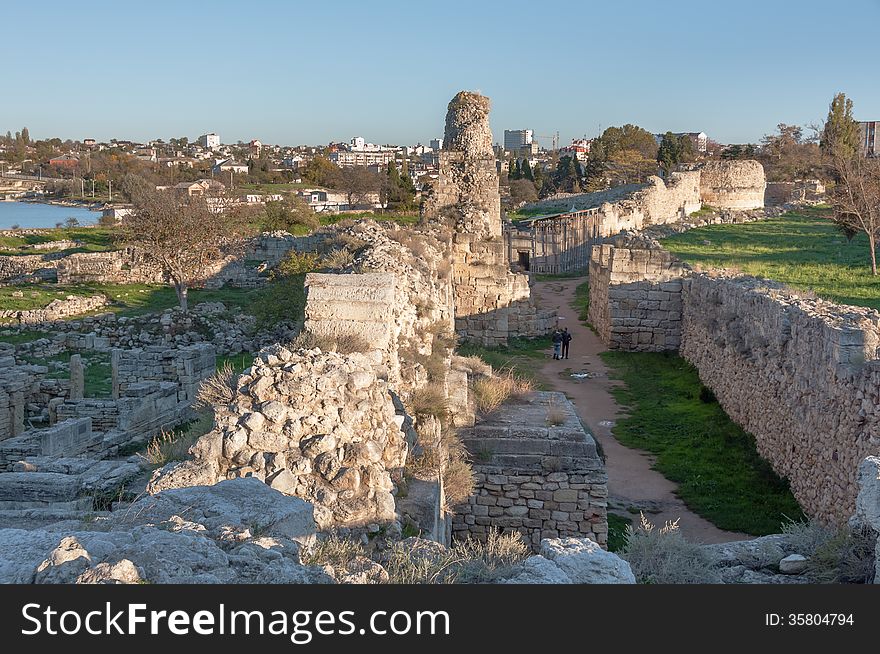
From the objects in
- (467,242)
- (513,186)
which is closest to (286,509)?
(467,242)

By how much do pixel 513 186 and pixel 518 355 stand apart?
40.5 m

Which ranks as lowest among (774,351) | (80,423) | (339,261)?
(80,423)

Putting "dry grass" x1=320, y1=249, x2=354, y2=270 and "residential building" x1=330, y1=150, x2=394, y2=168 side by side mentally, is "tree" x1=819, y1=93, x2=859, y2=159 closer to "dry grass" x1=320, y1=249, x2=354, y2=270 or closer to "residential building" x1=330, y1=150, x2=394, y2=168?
"dry grass" x1=320, y1=249, x2=354, y2=270

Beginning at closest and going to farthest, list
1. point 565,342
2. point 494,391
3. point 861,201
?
point 494,391
point 565,342
point 861,201

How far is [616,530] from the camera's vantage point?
933cm

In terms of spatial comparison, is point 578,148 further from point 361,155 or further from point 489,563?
point 489,563

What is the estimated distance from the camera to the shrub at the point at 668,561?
4.75 m

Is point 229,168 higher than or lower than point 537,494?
higher

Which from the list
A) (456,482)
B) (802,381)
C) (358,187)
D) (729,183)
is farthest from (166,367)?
(358,187)

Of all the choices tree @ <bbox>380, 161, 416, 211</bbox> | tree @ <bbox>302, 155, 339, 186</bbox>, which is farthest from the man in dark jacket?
tree @ <bbox>302, 155, 339, 186</bbox>

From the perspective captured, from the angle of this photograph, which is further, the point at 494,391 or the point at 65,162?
the point at 65,162

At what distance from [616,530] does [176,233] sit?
1984 centimetres

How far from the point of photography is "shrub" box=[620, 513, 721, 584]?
15.6 feet

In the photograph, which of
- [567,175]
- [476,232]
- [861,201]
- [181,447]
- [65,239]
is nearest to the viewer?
[181,447]
